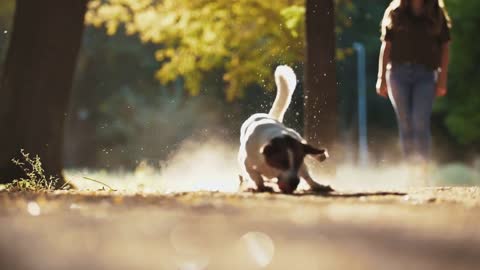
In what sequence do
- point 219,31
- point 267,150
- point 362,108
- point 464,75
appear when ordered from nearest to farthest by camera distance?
point 267,150
point 219,31
point 464,75
point 362,108

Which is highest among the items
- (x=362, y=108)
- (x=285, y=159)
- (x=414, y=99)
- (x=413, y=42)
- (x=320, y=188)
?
(x=413, y=42)

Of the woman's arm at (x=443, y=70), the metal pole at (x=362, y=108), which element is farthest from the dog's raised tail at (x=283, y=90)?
the metal pole at (x=362, y=108)

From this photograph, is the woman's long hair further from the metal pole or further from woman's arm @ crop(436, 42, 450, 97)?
the metal pole

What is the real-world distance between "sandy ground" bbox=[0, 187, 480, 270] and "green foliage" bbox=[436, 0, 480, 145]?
85.8 feet

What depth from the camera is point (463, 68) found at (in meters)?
34.7

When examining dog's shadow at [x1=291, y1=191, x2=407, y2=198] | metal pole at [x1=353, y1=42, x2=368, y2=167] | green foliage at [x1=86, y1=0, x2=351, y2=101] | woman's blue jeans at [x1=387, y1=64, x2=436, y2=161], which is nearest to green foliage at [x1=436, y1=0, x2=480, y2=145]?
green foliage at [x1=86, y1=0, x2=351, y2=101]

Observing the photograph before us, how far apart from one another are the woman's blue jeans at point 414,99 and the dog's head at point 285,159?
1512 millimetres

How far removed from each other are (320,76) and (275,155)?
5681 mm

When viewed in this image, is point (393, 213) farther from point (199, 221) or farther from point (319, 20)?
point (319, 20)

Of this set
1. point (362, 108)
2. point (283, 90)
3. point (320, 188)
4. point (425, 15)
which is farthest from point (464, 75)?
point (320, 188)

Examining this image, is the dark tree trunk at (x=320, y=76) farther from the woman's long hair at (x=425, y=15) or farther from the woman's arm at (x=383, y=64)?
the woman's long hair at (x=425, y=15)

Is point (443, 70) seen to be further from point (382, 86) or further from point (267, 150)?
point (267, 150)

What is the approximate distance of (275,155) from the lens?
30.5ft

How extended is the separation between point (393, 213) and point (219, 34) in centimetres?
1530
